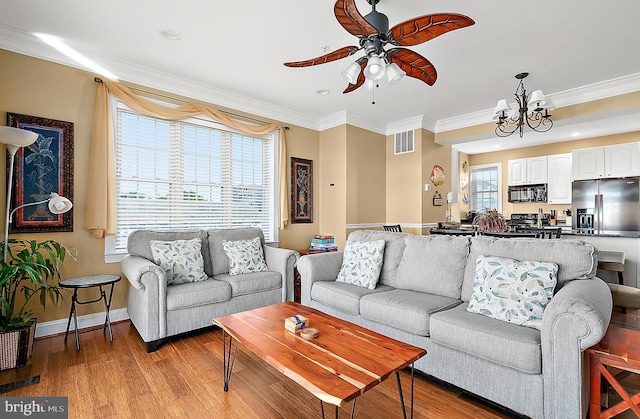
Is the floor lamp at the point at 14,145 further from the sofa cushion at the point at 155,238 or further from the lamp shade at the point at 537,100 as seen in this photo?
the lamp shade at the point at 537,100

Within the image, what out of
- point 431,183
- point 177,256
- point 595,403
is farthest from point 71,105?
point 431,183

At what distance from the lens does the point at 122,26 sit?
8.90 feet

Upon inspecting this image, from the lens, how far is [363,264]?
118 inches

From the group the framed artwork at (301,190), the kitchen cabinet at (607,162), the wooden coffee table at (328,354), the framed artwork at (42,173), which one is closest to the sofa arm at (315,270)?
the wooden coffee table at (328,354)

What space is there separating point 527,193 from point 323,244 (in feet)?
18.1

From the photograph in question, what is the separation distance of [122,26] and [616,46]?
4521 millimetres

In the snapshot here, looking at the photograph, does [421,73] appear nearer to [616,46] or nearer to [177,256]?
[616,46]

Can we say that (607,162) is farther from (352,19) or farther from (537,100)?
(352,19)

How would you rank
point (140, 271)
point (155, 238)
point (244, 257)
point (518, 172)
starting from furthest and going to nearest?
point (518, 172), point (244, 257), point (155, 238), point (140, 271)

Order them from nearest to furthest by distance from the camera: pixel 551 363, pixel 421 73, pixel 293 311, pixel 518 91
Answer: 1. pixel 551 363
2. pixel 293 311
3. pixel 421 73
4. pixel 518 91

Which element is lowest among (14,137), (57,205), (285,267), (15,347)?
(15,347)

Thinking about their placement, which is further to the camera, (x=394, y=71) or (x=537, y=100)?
(x=537, y=100)

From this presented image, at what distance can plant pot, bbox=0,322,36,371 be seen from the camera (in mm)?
2297

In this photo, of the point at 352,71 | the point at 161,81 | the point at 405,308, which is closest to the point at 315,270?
the point at 405,308
